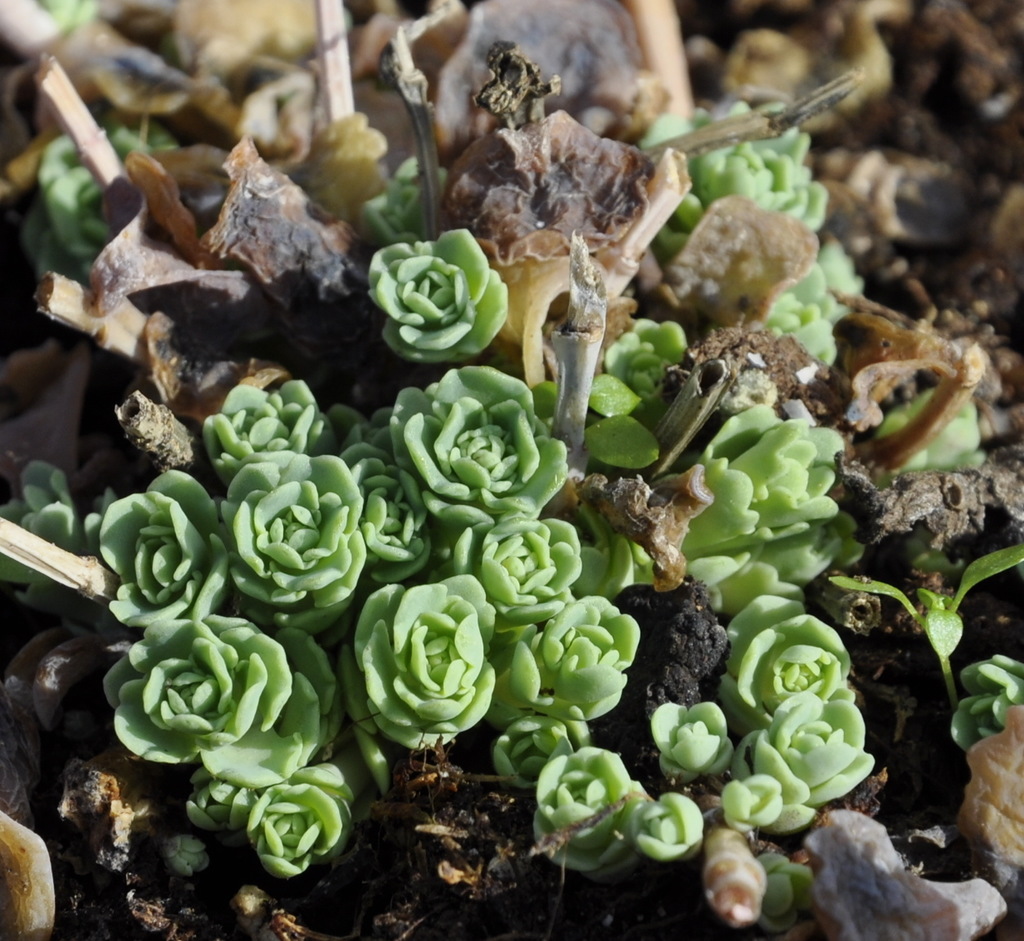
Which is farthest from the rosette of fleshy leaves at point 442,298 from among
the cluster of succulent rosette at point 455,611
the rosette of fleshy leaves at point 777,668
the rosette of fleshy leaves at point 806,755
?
the rosette of fleshy leaves at point 806,755

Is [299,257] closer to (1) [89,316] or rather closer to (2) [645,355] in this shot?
(1) [89,316]

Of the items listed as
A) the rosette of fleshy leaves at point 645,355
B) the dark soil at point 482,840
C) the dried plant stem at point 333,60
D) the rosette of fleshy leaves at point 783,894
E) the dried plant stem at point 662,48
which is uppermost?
the dried plant stem at point 333,60

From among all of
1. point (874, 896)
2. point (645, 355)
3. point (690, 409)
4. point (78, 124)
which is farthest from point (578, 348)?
point (78, 124)

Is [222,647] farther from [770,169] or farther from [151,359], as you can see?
[770,169]

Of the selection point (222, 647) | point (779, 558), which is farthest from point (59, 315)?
point (779, 558)

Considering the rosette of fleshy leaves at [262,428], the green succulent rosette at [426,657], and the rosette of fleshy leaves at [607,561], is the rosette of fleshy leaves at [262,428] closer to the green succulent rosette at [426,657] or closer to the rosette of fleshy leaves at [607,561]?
the green succulent rosette at [426,657]

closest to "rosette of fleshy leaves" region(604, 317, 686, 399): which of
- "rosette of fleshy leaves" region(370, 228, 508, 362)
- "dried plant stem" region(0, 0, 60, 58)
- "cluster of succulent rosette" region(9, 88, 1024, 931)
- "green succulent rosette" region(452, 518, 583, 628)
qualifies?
"cluster of succulent rosette" region(9, 88, 1024, 931)
